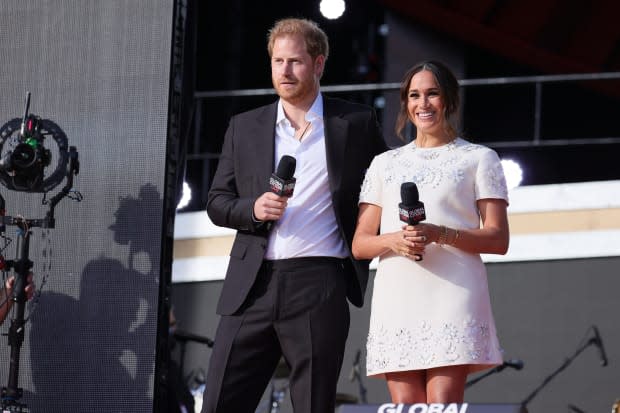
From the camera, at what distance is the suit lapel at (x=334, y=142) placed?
3.67m

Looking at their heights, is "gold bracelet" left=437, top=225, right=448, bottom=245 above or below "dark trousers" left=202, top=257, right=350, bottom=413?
above

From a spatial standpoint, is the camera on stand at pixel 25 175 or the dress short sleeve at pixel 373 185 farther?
the camera on stand at pixel 25 175

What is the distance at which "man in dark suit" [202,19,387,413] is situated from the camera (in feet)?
11.6

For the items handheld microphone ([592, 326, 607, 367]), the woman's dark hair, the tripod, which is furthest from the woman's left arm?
handheld microphone ([592, 326, 607, 367])

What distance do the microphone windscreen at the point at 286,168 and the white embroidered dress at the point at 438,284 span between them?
357 mm

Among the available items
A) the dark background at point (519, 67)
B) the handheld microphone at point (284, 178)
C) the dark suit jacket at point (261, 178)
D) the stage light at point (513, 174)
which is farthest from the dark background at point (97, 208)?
the dark background at point (519, 67)

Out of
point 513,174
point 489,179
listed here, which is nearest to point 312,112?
point 489,179

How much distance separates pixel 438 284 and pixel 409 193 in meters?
0.35

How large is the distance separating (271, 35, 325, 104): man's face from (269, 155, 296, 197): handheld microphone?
39 centimetres

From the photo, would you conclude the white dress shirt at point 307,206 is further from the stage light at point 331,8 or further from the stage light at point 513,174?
the stage light at point 331,8

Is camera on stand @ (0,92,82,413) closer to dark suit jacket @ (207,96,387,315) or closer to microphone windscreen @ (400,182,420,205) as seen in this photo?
dark suit jacket @ (207,96,387,315)

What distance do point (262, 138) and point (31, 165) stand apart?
1276 millimetres

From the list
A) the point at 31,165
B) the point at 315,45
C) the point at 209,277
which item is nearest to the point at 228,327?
the point at 315,45

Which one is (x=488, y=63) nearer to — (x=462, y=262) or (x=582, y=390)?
(x=582, y=390)
